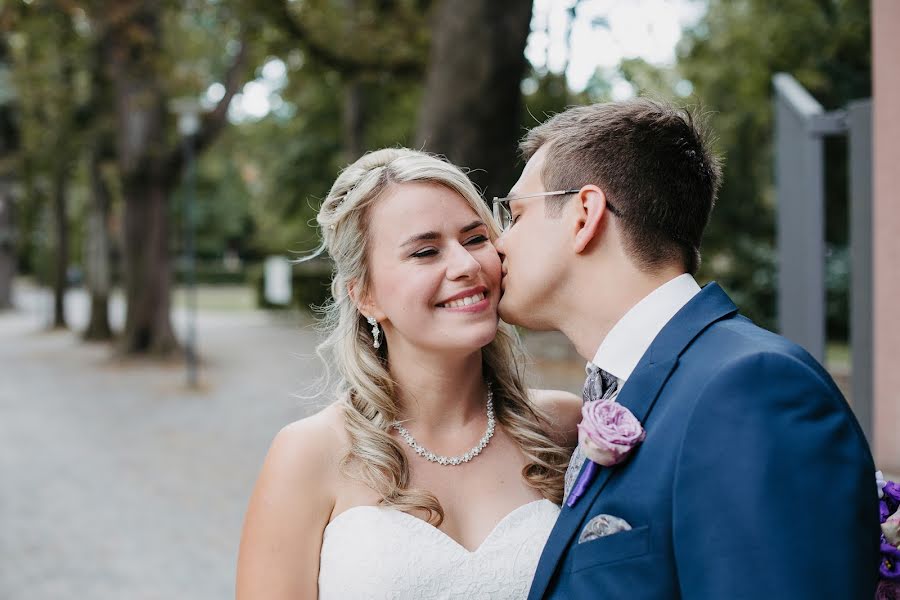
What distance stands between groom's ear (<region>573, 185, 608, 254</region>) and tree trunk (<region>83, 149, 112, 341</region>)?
908 inches

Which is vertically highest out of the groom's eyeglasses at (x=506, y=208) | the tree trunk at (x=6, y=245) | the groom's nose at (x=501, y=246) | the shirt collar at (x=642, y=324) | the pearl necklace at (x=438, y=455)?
the groom's eyeglasses at (x=506, y=208)

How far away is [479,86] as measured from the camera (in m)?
8.39

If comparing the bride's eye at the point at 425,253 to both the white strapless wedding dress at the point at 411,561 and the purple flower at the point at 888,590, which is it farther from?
the purple flower at the point at 888,590

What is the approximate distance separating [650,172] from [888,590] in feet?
3.33

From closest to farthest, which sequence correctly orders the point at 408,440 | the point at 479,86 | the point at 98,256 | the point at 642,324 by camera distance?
the point at 642,324 < the point at 408,440 < the point at 479,86 < the point at 98,256

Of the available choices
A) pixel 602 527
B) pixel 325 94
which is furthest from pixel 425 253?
pixel 325 94

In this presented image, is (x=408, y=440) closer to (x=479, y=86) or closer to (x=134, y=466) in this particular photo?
(x=479, y=86)

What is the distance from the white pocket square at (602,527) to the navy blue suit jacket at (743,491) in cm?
2

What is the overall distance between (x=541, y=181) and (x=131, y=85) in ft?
60.7

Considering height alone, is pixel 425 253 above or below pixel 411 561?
above

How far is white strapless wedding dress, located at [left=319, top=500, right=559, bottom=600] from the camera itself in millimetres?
2559

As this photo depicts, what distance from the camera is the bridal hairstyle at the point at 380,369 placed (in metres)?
2.70

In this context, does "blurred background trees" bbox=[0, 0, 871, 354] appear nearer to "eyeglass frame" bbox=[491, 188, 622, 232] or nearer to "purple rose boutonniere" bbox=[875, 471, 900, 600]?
"eyeglass frame" bbox=[491, 188, 622, 232]

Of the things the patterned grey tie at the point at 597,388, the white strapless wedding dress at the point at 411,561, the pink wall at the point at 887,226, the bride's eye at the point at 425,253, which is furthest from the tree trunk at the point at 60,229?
the patterned grey tie at the point at 597,388
